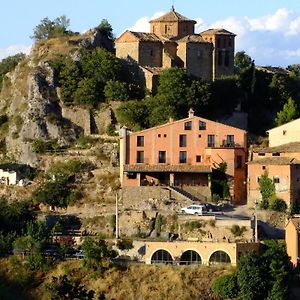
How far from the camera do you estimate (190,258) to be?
6488cm

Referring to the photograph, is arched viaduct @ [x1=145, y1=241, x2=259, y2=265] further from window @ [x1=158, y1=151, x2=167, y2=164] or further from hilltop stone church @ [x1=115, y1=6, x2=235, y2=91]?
hilltop stone church @ [x1=115, y1=6, x2=235, y2=91]

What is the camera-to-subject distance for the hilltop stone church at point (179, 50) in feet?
254

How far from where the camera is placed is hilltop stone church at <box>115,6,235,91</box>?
3054 inches

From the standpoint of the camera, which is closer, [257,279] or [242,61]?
[257,279]

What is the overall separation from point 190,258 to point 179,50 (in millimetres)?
16442

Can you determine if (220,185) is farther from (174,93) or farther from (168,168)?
(174,93)

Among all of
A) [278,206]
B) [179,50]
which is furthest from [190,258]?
[179,50]

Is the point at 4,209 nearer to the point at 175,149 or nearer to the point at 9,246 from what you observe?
the point at 9,246

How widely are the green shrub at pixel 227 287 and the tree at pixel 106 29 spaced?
75.6 ft

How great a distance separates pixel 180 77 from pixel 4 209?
1169cm

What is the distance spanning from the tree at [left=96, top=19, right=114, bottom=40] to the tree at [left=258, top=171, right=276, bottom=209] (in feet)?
55.2

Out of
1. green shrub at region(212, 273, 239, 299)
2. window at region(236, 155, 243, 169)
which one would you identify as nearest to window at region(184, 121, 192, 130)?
window at region(236, 155, 243, 169)

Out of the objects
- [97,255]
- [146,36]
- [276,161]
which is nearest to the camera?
[97,255]

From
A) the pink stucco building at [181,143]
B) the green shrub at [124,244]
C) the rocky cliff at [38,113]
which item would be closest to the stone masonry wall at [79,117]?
the rocky cliff at [38,113]
